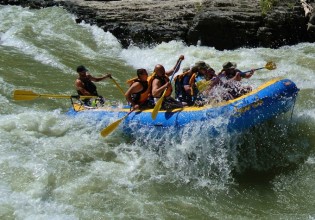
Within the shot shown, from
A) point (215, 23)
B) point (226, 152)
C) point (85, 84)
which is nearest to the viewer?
point (226, 152)

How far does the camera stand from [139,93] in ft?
21.2

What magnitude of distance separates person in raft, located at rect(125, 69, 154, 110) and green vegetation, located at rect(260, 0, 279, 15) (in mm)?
6778

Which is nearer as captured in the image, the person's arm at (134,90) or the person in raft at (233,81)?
the person in raft at (233,81)

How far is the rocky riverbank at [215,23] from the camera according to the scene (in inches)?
468

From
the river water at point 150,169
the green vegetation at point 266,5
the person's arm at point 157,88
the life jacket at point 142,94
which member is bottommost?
the river water at point 150,169

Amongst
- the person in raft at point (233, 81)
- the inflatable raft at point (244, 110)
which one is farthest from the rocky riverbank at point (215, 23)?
the inflatable raft at point (244, 110)

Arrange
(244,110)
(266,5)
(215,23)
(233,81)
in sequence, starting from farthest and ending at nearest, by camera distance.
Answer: (266,5) < (215,23) < (233,81) < (244,110)

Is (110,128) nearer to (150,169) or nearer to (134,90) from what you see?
(134,90)

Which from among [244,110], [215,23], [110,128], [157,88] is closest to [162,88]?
[157,88]

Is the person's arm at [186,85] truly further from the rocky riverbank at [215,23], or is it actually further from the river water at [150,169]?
the rocky riverbank at [215,23]

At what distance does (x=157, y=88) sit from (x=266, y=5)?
23.5 ft

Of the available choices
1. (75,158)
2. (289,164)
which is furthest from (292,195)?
(75,158)

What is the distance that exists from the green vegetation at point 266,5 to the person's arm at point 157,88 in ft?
22.6

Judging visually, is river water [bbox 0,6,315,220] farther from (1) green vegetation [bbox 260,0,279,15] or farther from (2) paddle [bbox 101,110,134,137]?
(1) green vegetation [bbox 260,0,279,15]
